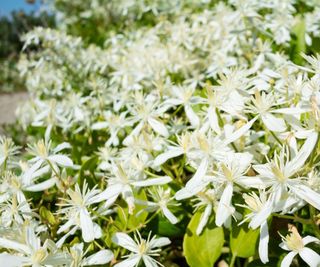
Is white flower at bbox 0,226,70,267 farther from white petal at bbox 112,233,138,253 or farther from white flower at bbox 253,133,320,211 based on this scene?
white flower at bbox 253,133,320,211

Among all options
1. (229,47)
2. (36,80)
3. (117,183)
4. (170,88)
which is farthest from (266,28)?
(36,80)

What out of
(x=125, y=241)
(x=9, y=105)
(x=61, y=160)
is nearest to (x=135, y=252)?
(x=125, y=241)

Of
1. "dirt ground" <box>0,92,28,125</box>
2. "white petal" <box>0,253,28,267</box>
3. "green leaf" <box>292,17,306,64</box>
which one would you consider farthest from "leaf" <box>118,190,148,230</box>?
"dirt ground" <box>0,92,28,125</box>

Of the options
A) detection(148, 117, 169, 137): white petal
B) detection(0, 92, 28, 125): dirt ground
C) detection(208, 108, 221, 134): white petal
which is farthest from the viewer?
detection(0, 92, 28, 125): dirt ground

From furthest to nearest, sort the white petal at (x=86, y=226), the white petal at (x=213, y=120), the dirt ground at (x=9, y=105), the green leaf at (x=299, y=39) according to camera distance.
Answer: the dirt ground at (x=9, y=105) < the green leaf at (x=299, y=39) < the white petal at (x=213, y=120) < the white petal at (x=86, y=226)

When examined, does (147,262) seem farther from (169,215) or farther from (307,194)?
(307,194)

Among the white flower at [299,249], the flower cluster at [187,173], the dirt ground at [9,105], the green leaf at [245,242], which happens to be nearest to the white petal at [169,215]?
the flower cluster at [187,173]

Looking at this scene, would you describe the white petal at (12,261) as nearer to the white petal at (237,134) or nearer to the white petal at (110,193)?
the white petal at (110,193)
